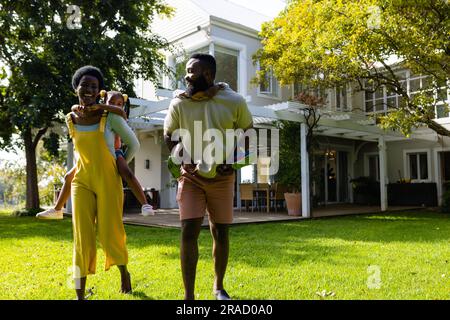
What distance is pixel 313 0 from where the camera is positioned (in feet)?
32.9

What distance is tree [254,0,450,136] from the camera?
27.1 feet

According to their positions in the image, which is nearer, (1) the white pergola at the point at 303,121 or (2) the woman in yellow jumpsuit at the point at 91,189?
(2) the woman in yellow jumpsuit at the point at 91,189

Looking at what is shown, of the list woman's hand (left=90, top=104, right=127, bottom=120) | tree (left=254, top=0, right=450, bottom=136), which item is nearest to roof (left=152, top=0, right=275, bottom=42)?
tree (left=254, top=0, right=450, bottom=136)

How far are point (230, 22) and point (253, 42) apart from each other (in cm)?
124

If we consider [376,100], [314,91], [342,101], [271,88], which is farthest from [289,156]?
[376,100]

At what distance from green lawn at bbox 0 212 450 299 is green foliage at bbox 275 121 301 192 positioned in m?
3.52

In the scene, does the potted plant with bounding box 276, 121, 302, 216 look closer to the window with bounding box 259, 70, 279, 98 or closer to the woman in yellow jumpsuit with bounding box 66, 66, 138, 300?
the window with bounding box 259, 70, 279, 98

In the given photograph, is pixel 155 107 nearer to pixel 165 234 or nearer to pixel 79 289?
pixel 165 234

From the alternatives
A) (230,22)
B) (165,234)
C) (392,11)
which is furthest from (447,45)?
(165,234)

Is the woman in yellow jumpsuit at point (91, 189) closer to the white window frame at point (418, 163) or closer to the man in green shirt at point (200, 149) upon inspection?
the man in green shirt at point (200, 149)

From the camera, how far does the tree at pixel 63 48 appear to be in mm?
Answer: 9320

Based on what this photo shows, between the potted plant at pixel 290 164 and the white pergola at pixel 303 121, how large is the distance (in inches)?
13.7

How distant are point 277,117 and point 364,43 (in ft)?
7.99

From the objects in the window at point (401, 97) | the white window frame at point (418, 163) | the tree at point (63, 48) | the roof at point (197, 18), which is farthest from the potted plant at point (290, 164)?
the white window frame at point (418, 163)
